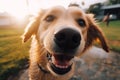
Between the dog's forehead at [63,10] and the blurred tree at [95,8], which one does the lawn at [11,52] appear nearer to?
the blurred tree at [95,8]

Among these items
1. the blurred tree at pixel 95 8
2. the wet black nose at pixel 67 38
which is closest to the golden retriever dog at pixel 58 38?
the wet black nose at pixel 67 38

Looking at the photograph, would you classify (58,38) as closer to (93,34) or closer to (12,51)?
(93,34)

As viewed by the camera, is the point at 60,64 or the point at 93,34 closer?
the point at 60,64

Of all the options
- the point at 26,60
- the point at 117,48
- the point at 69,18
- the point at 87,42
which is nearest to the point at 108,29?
the point at 117,48

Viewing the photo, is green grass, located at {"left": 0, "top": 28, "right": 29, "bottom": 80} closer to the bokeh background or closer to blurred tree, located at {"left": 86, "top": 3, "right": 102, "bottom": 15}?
the bokeh background

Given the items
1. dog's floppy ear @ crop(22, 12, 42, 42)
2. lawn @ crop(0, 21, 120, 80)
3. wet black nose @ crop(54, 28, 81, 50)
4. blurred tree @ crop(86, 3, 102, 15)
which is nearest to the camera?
wet black nose @ crop(54, 28, 81, 50)

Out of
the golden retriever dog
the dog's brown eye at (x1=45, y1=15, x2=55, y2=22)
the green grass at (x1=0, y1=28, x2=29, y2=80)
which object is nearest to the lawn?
the green grass at (x1=0, y1=28, x2=29, y2=80)

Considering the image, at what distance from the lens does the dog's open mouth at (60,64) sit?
4.06 feet

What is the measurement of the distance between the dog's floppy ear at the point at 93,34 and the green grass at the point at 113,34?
4.25 ft

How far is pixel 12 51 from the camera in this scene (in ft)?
7.92

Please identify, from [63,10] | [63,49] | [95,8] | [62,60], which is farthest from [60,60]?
[95,8]

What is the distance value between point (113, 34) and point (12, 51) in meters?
1.04

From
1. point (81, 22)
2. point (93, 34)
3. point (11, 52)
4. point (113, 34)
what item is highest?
point (81, 22)

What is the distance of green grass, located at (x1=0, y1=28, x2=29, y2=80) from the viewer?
2.30 meters
